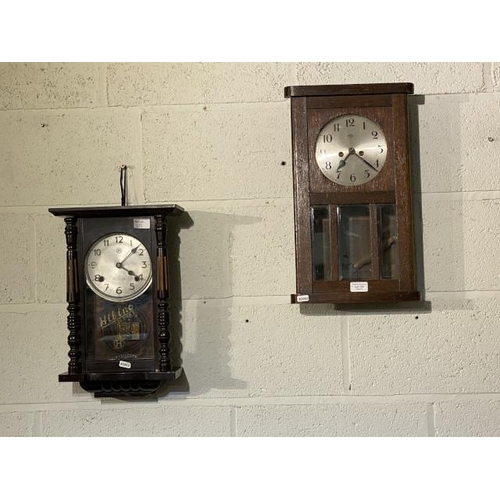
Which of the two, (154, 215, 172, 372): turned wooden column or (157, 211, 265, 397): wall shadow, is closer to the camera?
(154, 215, 172, 372): turned wooden column

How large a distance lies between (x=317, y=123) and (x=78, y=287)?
0.74 m

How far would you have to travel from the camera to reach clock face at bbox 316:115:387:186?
5.49 feet

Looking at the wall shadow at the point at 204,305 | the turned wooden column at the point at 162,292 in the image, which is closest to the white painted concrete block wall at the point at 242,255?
the wall shadow at the point at 204,305

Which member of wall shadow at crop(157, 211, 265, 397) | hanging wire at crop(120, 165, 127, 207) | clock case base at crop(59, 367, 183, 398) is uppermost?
hanging wire at crop(120, 165, 127, 207)

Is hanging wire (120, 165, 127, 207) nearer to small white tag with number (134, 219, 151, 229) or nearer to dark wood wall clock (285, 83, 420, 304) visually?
small white tag with number (134, 219, 151, 229)

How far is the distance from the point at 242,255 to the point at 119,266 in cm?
33

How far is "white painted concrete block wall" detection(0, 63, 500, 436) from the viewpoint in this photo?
175 cm

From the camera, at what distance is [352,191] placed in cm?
167

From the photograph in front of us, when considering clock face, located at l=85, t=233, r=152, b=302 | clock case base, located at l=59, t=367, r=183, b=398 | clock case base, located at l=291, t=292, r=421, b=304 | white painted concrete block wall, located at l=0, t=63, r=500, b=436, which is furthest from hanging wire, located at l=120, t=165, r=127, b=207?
clock case base, located at l=291, t=292, r=421, b=304

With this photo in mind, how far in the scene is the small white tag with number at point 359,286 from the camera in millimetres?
1644

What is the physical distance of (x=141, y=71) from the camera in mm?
1788

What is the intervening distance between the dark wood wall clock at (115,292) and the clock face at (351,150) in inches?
16.2

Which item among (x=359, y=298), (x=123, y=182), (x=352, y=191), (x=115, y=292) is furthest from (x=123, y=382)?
(x=352, y=191)

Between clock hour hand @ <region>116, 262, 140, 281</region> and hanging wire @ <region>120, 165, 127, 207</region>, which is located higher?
hanging wire @ <region>120, 165, 127, 207</region>
